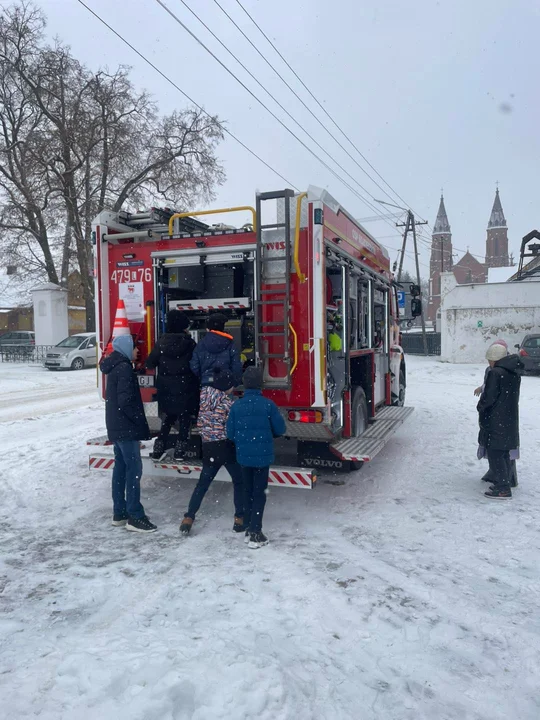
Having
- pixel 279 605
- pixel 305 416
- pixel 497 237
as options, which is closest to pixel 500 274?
pixel 305 416

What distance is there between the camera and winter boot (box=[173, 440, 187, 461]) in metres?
5.96

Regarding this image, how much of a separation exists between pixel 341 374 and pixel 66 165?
2622 cm

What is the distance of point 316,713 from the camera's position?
2844mm

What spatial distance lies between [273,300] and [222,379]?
98 cm

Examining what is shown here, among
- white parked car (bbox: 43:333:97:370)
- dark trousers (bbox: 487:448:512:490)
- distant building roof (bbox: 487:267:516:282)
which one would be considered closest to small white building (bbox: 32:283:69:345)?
white parked car (bbox: 43:333:97:370)

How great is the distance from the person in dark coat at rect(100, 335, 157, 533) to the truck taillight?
4.69 ft

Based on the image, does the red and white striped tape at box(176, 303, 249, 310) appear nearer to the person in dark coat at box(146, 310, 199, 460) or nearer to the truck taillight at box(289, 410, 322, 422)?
the person in dark coat at box(146, 310, 199, 460)

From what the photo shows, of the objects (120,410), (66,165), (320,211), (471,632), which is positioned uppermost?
A: (66,165)

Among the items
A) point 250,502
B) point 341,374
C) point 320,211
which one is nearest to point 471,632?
point 250,502

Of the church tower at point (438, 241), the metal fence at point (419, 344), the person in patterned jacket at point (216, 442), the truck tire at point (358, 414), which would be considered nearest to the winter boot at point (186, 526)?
the person in patterned jacket at point (216, 442)

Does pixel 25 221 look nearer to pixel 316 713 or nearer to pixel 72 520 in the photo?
pixel 72 520

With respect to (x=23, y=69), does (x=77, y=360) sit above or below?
below

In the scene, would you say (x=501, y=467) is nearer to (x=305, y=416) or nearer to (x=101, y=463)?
(x=305, y=416)

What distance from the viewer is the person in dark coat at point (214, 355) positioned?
5.38m
